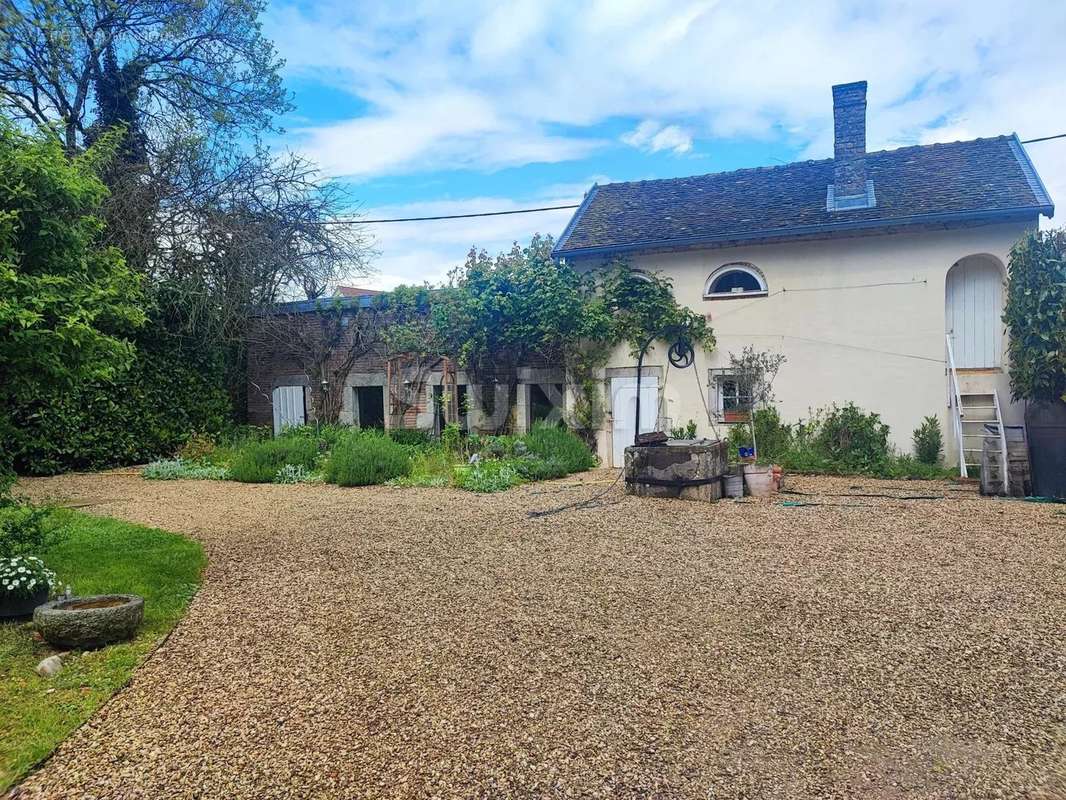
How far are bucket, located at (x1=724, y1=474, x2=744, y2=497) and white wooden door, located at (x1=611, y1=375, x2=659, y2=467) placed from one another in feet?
12.1

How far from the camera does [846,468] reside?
1107 cm

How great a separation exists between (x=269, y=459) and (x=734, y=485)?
743 centimetres

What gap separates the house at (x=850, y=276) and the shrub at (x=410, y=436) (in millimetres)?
3418

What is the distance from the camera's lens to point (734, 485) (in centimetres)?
895

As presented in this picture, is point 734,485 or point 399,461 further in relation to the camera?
point 399,461

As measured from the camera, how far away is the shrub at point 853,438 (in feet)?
36.6

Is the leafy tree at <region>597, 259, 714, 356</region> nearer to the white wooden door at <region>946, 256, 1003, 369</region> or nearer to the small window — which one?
the small window

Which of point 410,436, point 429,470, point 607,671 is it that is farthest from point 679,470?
point 410,436

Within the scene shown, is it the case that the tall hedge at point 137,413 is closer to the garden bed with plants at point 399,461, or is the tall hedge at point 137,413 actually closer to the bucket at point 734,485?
the garden bed with plants at point 399,461

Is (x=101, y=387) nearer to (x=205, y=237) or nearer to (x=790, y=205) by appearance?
(x=205, y=237)

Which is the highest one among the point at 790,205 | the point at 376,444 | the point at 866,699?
the point at 790,205

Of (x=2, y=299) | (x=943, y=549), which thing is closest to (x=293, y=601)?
(x=2, y=299)

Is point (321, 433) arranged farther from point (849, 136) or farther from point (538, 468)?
point (849, 136)

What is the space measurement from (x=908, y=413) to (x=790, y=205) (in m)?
4.11
